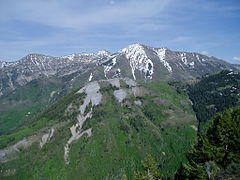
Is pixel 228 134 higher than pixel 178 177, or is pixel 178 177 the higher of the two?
pixel 228 134

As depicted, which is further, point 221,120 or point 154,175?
point 154,175

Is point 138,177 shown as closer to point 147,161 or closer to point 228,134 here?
point 147,161

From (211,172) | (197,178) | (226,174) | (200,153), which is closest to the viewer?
(226,174)

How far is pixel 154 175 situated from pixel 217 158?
1478cm

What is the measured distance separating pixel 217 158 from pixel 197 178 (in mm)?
6001

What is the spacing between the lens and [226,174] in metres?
37.4

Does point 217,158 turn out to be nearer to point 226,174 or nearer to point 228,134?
point 228,134

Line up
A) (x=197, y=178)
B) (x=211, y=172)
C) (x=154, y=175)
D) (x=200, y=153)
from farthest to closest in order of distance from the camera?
(x=154, y=175) → (x=200, y=153) → (x=197, y=178) → (x=211, y=172)

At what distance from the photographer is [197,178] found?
4841 cm

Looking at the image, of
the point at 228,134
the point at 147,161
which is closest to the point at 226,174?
the point at 228,134

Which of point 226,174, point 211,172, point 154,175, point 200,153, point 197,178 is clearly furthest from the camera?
point 154,175

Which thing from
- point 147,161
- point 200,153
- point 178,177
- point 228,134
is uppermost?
point 228,134

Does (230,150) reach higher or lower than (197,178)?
higher

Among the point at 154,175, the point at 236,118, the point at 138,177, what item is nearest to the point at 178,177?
the point at 154,175
